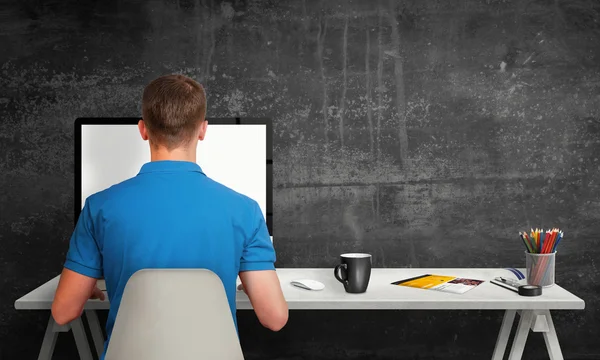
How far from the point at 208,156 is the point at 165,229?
1.00 m

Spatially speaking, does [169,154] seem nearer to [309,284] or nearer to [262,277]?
[262,277]

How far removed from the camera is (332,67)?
2.58 metres

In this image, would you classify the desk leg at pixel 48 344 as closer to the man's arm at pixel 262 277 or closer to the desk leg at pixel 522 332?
the man's arm at pixel 262 277

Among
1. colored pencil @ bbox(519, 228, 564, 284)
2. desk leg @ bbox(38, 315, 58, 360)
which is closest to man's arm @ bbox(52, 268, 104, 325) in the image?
desk leg @ bbox(38, 315, 58, 360)

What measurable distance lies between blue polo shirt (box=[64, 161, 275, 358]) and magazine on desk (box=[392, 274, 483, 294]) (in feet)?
3.05

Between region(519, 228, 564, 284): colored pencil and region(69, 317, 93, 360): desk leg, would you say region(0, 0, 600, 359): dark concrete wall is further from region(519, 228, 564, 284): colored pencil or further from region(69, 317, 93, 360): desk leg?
region(69, 317, 93, 360): desk leg

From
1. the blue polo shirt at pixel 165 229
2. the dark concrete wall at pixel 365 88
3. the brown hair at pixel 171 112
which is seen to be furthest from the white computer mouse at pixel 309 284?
the brown hair at pixel 171 112

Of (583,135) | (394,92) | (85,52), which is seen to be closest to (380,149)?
(394,92)

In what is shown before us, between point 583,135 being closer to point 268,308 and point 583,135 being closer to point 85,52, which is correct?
point 268,308

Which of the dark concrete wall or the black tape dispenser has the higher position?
the dark concrete wall

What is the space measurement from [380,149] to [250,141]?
2.15 ft

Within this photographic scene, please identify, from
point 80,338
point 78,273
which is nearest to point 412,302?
point 78,273

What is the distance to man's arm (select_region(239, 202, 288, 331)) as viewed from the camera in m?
1.33

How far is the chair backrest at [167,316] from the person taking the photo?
114 cm
